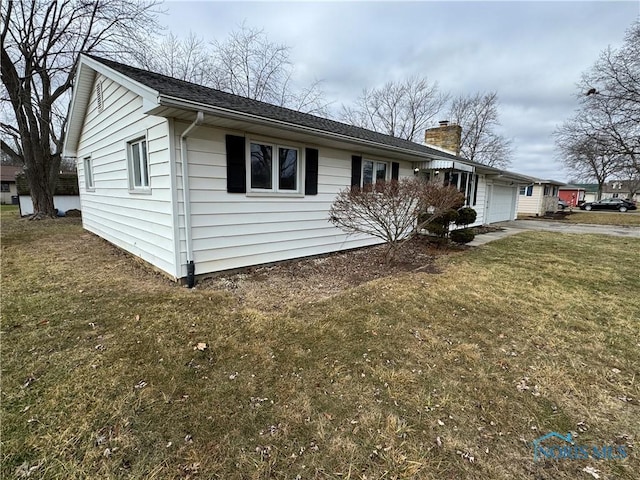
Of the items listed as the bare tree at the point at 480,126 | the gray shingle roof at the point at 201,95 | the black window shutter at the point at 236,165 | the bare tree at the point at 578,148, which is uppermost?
the bare tree at the point at 480,126

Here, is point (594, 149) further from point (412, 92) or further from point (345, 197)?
point (345, 197)

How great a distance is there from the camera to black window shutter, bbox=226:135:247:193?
5.04m

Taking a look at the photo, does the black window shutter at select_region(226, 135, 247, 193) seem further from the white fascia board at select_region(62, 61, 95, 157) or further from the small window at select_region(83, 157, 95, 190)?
the small window at select_region(83, 157, 95, 190)

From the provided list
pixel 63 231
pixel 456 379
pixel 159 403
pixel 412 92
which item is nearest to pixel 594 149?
pixel 412 92

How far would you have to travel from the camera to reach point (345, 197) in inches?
253

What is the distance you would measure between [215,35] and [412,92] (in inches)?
621

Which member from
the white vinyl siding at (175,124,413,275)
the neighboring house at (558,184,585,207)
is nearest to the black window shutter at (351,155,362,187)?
the white vinyl siding at (175,124,413,275)

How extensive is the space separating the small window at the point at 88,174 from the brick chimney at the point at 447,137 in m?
14.2

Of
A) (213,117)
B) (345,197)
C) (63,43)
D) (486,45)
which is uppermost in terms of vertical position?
(63,43)

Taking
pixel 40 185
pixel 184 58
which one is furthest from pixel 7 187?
pixel 184 58

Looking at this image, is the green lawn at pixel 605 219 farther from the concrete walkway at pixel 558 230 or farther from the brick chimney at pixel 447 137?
the brick chimney at pixel 447 137

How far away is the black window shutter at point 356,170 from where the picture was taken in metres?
7.36

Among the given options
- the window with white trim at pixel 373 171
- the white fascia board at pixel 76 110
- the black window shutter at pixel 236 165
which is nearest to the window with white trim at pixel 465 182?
the window with white trim at pixel 373 171

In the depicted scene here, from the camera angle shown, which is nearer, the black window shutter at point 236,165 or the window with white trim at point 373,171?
the black window shutter at point 236,165
